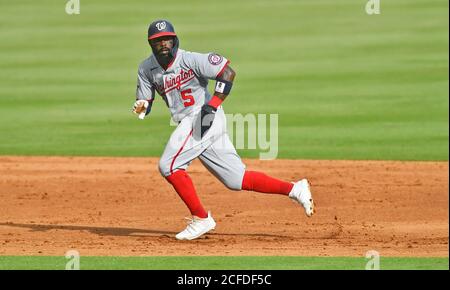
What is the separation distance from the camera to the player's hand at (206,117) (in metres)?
8.97

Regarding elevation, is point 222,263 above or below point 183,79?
below

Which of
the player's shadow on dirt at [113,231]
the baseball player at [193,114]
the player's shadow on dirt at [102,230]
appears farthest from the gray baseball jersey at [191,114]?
the player's shadow on dirt at [102,230]

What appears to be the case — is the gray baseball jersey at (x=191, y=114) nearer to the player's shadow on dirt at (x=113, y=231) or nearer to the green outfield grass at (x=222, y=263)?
the player's shadow on dirt at (x=113, y=231)

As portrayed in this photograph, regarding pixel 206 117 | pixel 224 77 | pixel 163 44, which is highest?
pixel 163 44

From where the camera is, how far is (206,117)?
29.9 feet

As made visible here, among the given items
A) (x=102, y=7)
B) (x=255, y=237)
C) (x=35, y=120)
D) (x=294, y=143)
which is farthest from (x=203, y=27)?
(x=255, y=237)

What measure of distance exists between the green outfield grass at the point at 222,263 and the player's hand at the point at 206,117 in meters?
1.29

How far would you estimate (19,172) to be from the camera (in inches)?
538

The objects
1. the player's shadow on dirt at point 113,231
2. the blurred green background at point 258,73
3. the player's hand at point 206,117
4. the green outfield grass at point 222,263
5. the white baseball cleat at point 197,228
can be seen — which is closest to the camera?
the green outfield grass at point 222,263

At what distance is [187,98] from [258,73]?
519 inches

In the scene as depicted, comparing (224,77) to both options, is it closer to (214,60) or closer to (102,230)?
(214,60)

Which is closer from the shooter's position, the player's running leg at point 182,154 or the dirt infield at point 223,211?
the player's running leg at point 182,154

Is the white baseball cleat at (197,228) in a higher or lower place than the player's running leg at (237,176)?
lower

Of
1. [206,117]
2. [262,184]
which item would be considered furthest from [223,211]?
[206,117]
